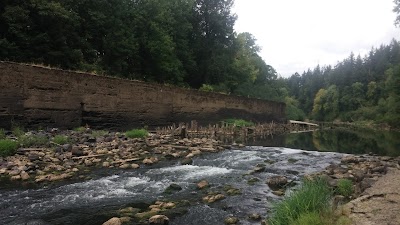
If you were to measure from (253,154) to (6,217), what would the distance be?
36.0 feet

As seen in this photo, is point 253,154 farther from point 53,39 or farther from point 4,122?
point 53,39

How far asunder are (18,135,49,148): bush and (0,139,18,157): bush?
0.78 meters

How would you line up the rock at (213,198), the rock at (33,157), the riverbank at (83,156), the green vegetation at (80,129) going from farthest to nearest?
the green vegetation at (80,129), the rock at (33,157), the riverbank at (83,156), the rock at (213,198)

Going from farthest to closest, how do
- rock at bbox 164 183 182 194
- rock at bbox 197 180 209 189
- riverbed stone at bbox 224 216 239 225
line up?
rock at bbox 197 180 209 189, rock at bbox 164 183 182 194, riverbed stone at bbox 224 216 239 225

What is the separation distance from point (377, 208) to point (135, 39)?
28.4m

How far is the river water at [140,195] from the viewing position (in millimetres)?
6031

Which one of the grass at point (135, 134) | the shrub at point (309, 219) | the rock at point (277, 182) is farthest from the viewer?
the grass at point (135, 134)

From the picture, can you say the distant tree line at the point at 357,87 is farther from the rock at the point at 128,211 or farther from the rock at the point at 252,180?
the rock at the point at 128,211

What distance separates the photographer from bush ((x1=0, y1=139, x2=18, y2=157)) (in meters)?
10.2

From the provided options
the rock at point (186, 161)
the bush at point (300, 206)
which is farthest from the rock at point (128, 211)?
the rock at point (186, 161)

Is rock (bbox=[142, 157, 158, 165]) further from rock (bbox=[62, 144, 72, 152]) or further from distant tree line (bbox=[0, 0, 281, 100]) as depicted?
distant tree line (bbox=[0, 0, 281, 100])

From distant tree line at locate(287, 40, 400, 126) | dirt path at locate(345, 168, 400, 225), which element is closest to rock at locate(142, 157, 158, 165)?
dirt path at locate(345, 168, 400, 225)

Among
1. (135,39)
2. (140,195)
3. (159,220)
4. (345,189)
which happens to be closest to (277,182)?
(345,189)

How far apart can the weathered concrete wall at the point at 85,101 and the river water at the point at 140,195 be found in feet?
26.9
